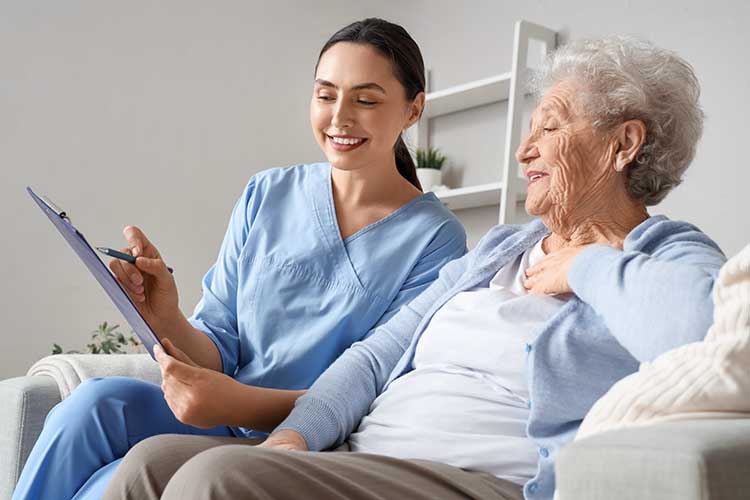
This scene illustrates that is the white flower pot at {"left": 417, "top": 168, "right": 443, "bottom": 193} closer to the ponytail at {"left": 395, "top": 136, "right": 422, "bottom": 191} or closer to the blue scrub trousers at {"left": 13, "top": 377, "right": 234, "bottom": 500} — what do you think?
the ponytail at {"left": 395, "top": 136, "right": 422, "bottom": 191}

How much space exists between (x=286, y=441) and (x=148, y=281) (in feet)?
1.62

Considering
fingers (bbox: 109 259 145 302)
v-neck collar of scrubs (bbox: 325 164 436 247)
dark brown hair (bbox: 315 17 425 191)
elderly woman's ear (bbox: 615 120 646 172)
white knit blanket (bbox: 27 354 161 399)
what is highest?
dark brown hair (bbox: 315 17 425 191)

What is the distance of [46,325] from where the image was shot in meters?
3.23

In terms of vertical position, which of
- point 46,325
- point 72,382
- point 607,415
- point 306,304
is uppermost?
point 607,415

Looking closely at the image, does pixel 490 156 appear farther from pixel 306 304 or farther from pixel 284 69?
pixel 306 304

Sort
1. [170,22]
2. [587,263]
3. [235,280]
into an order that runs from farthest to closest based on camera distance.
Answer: [170,22], [235,280], [587,263]

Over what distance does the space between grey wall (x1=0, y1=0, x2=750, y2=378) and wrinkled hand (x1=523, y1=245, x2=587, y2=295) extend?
1.74 meters

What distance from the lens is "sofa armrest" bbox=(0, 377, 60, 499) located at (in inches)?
67.6

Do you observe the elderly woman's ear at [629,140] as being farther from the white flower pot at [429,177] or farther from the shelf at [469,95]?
the white flower pot at [429,177]

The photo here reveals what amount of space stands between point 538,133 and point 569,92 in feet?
0.26

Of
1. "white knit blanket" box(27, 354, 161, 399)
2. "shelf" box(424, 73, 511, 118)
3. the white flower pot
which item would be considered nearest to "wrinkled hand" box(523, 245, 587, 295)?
"white knit blanket" box(27, 354, 161, 399)

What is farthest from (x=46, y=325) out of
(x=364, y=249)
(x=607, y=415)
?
(x=607, y=415)

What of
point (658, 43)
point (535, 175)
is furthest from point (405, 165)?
point (658, 43)

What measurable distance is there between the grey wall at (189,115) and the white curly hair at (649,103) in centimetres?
160
